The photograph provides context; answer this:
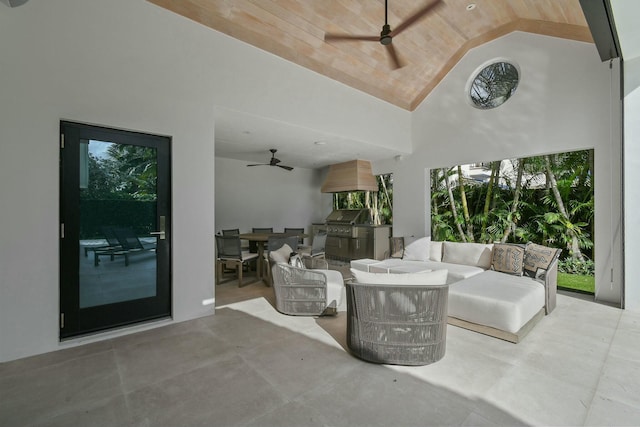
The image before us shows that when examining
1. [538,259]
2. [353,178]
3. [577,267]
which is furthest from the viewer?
[353,178]

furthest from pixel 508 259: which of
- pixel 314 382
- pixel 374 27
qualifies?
pixel 374 27

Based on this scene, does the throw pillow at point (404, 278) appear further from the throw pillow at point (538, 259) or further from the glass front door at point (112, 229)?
the glass front door at point (112, 229)

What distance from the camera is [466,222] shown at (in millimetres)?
6574

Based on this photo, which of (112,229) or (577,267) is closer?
(112,229)

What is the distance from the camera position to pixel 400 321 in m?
2.28

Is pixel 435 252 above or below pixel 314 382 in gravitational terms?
above

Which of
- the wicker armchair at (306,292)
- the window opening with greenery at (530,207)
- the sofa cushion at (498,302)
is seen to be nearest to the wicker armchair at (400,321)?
the sofa cushion at (498,302)

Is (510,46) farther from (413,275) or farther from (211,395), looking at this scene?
(211,395)

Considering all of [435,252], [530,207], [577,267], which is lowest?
[577,267]

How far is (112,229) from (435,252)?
4631 millimetres

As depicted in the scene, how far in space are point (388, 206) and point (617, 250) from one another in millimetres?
4668

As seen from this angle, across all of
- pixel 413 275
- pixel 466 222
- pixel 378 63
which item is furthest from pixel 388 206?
pixel 413 275

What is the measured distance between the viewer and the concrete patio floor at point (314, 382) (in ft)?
5.81

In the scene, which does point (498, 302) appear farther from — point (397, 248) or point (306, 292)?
point (397, 248)
